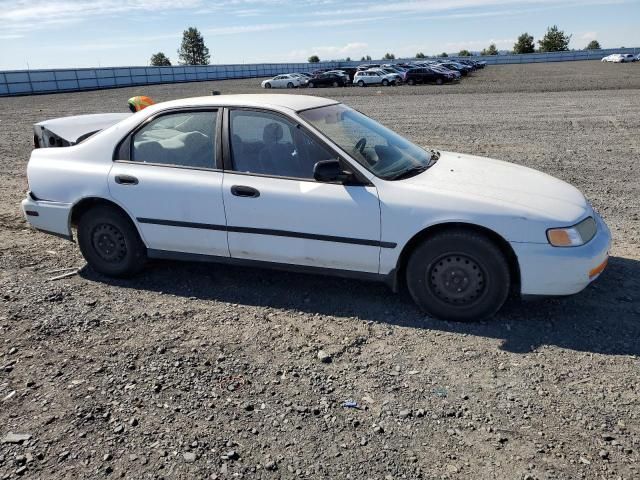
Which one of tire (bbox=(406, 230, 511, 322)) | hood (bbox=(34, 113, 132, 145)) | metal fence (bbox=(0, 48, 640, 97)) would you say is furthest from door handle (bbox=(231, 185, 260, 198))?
metal fence (bbox=(0, 48, 640, 97))

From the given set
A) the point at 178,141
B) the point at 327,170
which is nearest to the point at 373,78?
the point at 178,141

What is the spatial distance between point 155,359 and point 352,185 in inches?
72.5

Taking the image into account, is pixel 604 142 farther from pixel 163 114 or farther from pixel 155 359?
pixel 155 359

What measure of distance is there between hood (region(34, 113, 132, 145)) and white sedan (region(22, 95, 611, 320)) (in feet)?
4.06

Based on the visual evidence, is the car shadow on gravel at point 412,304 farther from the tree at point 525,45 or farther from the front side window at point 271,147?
the tree at point 525,45

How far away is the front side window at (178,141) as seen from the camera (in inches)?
179

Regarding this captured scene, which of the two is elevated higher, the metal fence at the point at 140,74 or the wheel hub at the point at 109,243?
the metal fence at the point at 140,74

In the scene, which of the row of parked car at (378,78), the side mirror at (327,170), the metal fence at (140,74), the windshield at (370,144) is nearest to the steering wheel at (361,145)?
the windshield at (370,144)

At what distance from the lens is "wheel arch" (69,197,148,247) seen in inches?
189

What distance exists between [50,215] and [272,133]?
7.47ft

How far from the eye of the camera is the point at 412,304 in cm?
444

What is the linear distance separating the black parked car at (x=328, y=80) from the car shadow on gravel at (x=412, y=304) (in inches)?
1493

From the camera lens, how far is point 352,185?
4.06 metres

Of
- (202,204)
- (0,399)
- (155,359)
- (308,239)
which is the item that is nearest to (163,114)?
(202,204)
